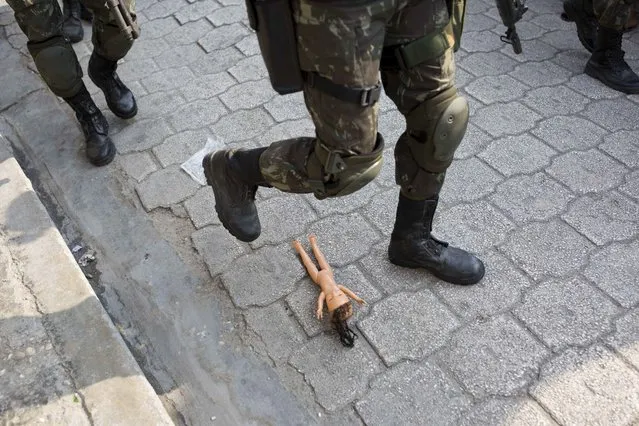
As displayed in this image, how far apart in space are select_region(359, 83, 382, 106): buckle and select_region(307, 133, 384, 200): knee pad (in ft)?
0.60

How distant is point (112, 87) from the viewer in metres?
3.17

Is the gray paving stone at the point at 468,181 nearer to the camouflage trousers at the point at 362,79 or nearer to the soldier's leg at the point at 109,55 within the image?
the camouflage trousers at the point at 362,79

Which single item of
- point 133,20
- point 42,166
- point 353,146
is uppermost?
point 353,146

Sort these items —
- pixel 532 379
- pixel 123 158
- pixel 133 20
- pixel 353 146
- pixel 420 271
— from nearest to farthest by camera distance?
1. pixel 353 146
2. pixel 532 379
3. pixel 420 271
4. pixel 133 20
5. pixel 123 158

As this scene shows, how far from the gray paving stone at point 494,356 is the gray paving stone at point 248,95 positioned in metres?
1.90

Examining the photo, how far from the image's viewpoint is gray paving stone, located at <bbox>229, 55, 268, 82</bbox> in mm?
3520

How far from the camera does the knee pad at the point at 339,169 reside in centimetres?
170

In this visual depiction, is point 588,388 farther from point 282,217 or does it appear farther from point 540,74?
point 540,74

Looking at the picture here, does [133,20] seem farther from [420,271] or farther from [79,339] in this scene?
[420,271]

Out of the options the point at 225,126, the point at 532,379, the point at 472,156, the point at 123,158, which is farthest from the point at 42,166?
the point at 532,379

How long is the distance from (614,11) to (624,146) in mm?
808

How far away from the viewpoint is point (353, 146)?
5.47 ft

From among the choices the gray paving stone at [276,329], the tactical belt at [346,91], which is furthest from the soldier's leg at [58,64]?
the tactical belt at [346,91]

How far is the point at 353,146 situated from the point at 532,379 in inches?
39.7
